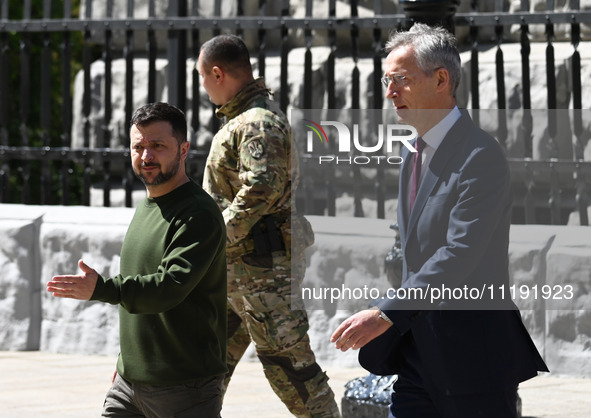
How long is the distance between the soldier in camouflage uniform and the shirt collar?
1.60 meters

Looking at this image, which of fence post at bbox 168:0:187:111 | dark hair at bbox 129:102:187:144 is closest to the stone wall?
fence post at bbox 168:0:187:111

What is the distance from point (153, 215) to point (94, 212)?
4467mm

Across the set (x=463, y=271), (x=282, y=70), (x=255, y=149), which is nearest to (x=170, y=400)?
(x=463, y=271)

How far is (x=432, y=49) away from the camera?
3438 mm

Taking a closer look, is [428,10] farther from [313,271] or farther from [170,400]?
[170,400]

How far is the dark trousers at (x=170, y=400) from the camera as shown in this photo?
379 cm

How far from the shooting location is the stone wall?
708 cm

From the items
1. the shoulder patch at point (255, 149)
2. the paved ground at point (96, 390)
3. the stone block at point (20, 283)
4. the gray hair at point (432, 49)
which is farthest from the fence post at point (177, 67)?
the gray hair at point (432, 49)

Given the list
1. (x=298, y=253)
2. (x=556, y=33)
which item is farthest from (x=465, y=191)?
(x=556, y=33)

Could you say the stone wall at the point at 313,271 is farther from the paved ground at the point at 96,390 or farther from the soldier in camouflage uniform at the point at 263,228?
the soldier in camouflage uniform at the point at 263,228

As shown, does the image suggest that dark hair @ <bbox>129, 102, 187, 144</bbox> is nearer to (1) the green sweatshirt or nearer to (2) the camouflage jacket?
(1) the green sweatshirt

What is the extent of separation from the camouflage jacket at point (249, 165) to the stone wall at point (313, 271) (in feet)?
4.15

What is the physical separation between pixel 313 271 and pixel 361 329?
164 inches

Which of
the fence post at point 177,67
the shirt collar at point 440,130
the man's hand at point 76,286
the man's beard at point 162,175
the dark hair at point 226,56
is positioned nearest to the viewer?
the shirt collar at point 440,130
